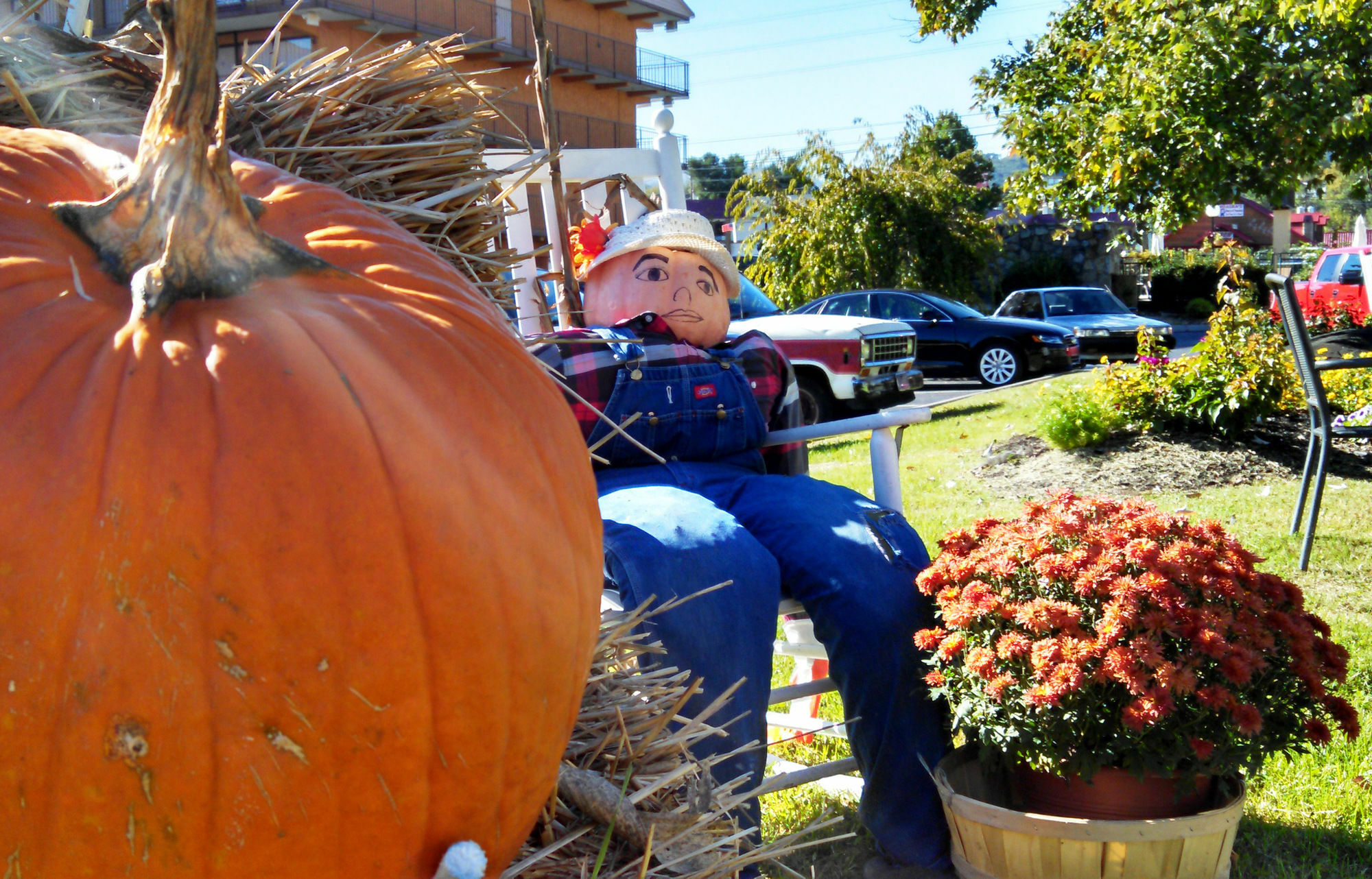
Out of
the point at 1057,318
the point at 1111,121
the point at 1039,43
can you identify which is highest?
the point at 1039,43

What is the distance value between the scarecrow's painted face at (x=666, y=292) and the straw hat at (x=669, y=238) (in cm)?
2

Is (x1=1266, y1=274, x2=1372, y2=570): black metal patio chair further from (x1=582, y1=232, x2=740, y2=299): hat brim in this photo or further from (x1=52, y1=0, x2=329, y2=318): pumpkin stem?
(x1=52, y1=0, x2=329, y2=318): pumpkin stem

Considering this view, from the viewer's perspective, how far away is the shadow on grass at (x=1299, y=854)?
216 centimetres

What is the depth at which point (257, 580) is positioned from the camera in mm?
793

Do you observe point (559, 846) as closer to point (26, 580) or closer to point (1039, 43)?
point (26, 580)

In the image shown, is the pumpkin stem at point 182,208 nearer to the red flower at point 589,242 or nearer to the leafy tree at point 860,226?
the red flower at point 589,242

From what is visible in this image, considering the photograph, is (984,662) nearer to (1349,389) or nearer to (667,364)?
(667,364)

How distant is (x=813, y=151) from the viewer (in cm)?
1591

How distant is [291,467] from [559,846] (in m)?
0.47

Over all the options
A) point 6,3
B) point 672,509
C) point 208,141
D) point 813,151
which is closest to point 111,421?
point 208,141

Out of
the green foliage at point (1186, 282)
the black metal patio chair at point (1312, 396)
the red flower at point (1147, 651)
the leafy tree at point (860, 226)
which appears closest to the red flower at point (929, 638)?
the red flower at point (1147, 651)

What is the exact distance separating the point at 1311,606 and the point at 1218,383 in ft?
9.89

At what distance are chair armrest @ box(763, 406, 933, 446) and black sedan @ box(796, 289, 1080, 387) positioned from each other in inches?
401

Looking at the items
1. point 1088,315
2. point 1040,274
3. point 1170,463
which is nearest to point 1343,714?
point 1170,463
